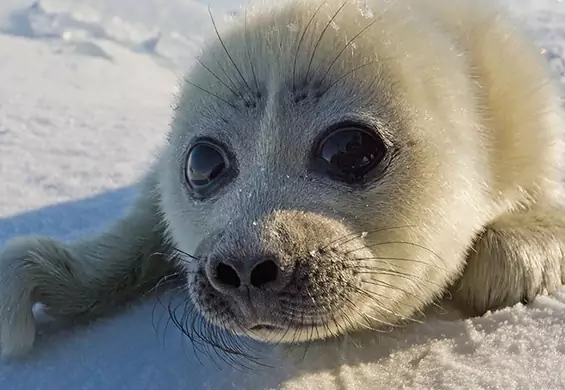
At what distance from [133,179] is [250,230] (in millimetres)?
2063

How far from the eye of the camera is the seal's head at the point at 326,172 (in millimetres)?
1547

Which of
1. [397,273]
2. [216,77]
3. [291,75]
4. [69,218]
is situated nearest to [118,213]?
[69,218]

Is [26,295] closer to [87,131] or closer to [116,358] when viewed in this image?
[116,358]

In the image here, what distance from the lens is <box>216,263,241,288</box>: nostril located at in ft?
4.92

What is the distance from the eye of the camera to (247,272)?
1.47 meters

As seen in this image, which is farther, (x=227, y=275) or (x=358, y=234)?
(x=358, y=234)

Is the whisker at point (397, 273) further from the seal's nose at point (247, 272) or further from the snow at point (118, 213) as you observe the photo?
the seal's nose at point (247, 272)

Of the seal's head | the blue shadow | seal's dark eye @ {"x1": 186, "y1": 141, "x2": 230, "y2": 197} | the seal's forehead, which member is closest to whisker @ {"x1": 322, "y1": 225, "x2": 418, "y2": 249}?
the seal's head

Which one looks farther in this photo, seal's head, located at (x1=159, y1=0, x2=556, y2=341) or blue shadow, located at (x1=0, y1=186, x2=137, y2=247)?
blue shadow, located at (x1=0, y1=186, x2=137, y2=247)

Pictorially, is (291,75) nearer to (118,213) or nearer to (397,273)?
(397,273)

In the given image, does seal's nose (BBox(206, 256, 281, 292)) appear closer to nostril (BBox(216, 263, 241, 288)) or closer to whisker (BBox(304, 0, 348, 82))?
nostril (BBox(216, 263, 241, 288))

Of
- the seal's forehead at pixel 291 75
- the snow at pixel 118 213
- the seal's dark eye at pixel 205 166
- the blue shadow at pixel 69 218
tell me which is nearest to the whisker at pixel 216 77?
the seal's forehead at pixel 291 75

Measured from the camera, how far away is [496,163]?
2074 mm

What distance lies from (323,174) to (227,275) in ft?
1.20
